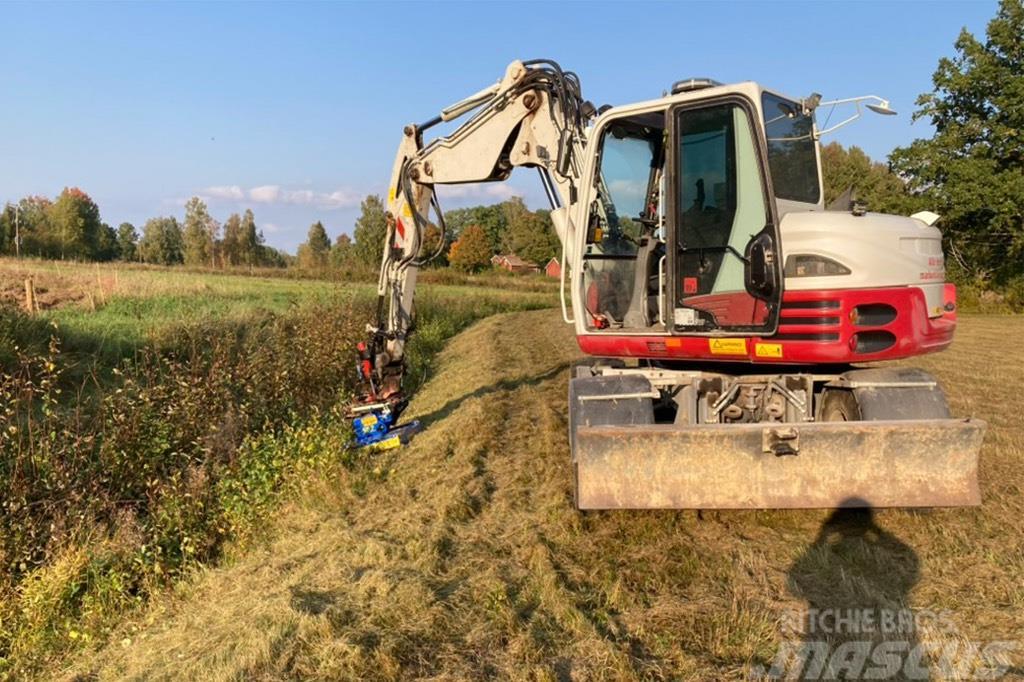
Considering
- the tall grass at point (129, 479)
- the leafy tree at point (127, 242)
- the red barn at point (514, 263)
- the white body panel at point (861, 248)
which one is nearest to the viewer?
the tall grass at point (129, 479)

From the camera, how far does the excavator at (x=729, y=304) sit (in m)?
4.41

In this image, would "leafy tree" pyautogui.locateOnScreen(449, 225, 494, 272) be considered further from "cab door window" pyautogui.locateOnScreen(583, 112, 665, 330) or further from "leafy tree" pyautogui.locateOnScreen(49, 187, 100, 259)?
"cab door window" pyautogui.locateOnScreen(583, 112, 665, 330)

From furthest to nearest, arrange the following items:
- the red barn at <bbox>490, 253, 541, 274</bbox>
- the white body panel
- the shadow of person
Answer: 1. the red barn at <bbox>490, 253, 541, 274</bbox>
2. the white body panel
3. the shadow of person

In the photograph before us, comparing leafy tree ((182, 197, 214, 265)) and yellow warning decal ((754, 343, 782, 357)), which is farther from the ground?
leafy tree ((182, 197, 214, 265))

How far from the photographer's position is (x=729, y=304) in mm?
4926

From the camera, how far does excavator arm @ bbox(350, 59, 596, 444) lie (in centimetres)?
606

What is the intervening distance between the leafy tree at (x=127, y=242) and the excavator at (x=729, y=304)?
84.8 meters

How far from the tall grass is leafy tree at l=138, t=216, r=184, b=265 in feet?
237

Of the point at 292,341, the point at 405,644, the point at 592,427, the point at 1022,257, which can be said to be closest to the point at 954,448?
the point at 592,427

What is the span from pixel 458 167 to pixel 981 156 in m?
34.6

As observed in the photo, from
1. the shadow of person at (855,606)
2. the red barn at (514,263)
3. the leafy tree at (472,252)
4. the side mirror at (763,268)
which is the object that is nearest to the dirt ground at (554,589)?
the shadow of person at (855,606)

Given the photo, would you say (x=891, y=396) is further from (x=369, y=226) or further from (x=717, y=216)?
(x=369, y=226)

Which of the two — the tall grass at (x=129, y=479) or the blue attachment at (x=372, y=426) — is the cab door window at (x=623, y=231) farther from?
the tall grass at (x=129, y=479)

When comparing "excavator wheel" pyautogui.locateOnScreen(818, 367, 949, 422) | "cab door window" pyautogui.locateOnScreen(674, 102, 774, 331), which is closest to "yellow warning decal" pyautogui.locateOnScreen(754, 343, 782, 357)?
"cab door window" pyautogui.locateOnScreen(674, 102, 774, 331)
